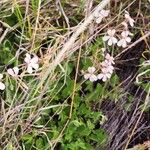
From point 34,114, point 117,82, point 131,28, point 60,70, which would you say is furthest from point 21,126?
point 131,28

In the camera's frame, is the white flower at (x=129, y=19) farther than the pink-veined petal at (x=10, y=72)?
Yes

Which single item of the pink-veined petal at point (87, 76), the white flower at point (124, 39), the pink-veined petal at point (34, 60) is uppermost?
the pink-veined petal at point (34, 60)

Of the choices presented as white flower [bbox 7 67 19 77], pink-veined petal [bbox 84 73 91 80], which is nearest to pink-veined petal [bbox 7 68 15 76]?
white flower [bbox 7 67 19 77]

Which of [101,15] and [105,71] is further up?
[101,15]

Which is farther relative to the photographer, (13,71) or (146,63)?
(146,63)

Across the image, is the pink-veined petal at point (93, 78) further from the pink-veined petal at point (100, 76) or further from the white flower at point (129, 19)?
the white flower at point (129, 19)

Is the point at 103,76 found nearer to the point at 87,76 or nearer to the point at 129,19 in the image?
the point at 87,76

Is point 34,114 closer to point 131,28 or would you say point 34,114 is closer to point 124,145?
point 124,145

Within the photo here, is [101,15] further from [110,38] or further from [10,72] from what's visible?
[10,72]

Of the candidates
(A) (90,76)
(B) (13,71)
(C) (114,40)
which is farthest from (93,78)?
(B) (13,71)

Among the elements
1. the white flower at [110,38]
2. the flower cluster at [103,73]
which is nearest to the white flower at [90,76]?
the flower cluster at [103,73]

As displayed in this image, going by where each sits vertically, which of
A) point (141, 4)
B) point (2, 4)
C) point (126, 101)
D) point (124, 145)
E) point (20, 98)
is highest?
point (2, 4)
